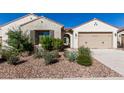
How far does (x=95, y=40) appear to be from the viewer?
17.7 metres

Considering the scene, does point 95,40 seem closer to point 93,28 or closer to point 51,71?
point 93,28

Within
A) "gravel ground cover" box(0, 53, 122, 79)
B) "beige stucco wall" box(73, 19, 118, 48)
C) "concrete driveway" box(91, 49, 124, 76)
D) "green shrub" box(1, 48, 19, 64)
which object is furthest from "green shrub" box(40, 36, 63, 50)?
"beige stucco wall" box(73, 19, 118, 48)

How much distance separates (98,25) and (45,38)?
6503 mm

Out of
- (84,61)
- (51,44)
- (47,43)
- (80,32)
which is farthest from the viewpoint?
(80,32)

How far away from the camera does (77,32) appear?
737 inches

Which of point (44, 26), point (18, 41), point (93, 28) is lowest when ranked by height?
point (18, 41)

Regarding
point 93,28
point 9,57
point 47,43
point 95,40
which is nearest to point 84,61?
point 9,57

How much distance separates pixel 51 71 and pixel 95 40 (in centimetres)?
961

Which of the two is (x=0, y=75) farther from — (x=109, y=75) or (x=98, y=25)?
(x=98, y=25)

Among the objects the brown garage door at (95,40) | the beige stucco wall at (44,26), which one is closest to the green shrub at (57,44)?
the brown garage door at (95,40)

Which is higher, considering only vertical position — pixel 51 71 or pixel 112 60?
pixel 112 60

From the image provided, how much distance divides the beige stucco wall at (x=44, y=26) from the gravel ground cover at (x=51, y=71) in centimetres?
829

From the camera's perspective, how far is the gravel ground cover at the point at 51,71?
27.6ft
